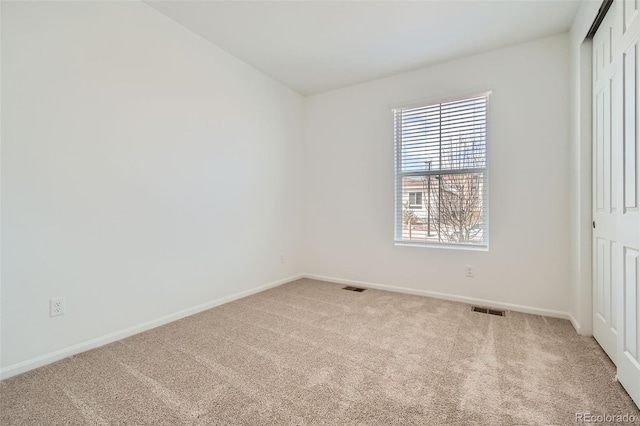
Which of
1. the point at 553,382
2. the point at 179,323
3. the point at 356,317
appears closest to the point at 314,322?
the point at 356,317

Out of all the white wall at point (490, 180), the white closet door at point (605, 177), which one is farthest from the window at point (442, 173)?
the white closet door at point (605, 177)

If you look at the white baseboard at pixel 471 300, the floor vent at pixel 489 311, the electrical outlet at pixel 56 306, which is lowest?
the floor vent at pixel 489 311

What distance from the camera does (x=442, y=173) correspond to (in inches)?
133

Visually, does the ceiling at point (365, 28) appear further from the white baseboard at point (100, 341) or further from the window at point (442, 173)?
the white baseboard at point (100, 341)

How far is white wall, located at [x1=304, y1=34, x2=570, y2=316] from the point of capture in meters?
2.80

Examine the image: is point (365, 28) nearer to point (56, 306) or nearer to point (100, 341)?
point (56, 306)

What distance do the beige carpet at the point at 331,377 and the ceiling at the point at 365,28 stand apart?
8.86ft

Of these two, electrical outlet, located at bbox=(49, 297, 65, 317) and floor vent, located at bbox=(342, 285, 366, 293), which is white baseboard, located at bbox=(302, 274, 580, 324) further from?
electrical outlet, located at bbox=(49, 297, 65, 317)

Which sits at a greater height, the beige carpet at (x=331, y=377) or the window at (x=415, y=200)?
the window at (x=415, y=200)

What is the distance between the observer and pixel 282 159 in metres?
4.03

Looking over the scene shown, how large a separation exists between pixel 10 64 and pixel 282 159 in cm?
264

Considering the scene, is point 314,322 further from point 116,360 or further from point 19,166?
point 19,166

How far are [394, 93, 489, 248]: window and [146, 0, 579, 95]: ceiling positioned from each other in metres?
0.61

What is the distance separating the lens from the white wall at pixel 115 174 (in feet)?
6.07
